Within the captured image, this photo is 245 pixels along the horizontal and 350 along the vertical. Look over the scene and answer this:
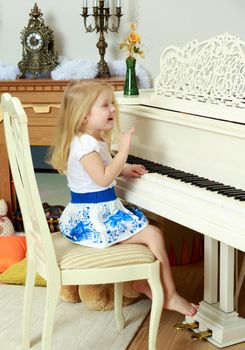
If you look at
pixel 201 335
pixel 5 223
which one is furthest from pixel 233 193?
pixel 5 223

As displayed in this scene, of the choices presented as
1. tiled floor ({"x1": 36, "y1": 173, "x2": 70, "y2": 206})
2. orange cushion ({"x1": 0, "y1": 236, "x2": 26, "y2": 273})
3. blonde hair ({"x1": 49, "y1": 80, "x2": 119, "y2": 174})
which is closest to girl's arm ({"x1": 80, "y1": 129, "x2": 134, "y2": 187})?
blonde hair ({"x1": 49, "y1": 80, "x2": 119, "y2": 174})

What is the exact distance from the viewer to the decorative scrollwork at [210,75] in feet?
7.88

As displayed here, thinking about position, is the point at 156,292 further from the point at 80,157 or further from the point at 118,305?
the point at 80,157

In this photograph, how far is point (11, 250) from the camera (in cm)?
367

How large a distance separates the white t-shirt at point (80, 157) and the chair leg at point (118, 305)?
48cm

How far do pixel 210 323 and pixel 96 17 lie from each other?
Result: 2664mm

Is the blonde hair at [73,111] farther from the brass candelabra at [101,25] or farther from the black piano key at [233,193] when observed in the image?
the brass candelabra at [101,25]

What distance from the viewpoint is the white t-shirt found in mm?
2461

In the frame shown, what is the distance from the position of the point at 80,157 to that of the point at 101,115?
182mm

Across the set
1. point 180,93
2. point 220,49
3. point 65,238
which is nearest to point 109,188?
point 65,238

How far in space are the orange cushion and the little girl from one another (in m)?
1.11

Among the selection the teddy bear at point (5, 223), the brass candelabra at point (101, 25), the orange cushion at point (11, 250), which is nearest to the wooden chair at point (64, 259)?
the orange cushion at point (11, 250)

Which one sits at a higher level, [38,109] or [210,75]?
[210,75]

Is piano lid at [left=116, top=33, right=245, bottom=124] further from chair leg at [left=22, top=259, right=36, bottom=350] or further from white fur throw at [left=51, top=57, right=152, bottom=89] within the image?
white fur throw at [left=51, top=57, right=152, bottom=89]
